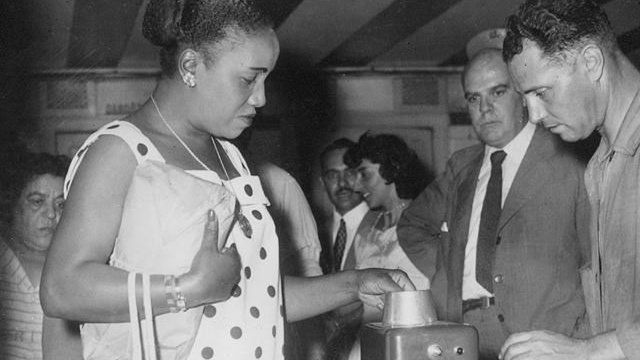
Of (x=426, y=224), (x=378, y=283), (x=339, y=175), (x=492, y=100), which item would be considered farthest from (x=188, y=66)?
(x=339, y=175)

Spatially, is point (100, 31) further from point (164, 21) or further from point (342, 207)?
point (164, 21)

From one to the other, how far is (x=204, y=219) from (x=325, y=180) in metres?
4.17

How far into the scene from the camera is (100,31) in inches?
212

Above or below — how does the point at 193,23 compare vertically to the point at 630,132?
above

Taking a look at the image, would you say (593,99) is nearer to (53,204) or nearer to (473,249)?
(473,249)

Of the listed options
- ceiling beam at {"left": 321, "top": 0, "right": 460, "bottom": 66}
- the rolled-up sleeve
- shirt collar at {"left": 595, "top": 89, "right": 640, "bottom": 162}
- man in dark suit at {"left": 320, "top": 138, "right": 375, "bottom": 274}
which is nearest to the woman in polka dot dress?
shirt collar at {"left": 595, "top": 89, "right": 640, "bottom": 162}

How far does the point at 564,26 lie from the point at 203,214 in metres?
1.07

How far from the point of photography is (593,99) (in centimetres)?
199

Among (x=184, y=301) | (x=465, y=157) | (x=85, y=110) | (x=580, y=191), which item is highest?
(x=85, y=110)

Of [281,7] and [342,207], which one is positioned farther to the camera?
[342,207]

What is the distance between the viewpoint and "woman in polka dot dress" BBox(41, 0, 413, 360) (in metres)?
1.49

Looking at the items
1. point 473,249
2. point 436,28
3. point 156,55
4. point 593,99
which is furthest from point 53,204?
point 436,28

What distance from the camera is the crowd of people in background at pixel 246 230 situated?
152 centimetres

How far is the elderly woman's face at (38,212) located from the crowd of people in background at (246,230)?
0.01 meters
